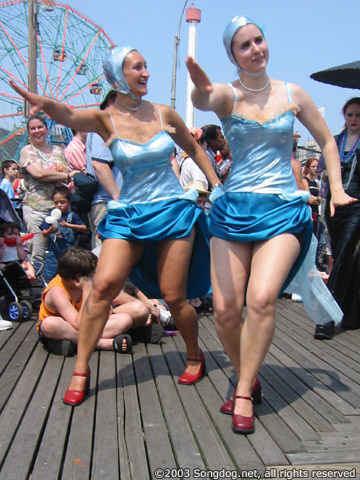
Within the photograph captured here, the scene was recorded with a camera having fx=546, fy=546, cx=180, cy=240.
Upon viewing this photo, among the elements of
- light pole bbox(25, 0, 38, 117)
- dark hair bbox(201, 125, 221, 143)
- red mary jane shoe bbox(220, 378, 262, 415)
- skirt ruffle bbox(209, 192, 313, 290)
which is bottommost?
red mary jane shoe bbox(220, 378, 262, 415)

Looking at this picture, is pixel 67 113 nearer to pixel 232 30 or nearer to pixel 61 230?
pixel 232 30

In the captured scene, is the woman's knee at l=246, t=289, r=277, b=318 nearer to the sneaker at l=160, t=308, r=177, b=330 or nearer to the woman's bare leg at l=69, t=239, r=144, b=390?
the woman's bare leg at l=69, t=239, r=144, b=390

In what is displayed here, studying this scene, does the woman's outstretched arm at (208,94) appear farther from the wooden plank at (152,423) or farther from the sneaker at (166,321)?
A: the sneaker at (166,321)

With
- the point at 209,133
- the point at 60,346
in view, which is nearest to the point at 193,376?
the point at 60,346

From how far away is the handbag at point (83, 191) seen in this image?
5.03 meters

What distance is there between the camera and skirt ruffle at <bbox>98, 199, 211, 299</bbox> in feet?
10.5

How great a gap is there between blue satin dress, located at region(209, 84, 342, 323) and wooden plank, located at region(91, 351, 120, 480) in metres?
1.16

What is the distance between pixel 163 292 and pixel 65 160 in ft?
11.5

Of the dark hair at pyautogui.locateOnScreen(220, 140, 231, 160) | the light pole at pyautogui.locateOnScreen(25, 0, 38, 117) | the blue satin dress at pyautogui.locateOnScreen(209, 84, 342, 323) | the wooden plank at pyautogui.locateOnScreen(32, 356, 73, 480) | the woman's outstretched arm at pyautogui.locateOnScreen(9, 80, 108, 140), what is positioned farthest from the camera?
the light pole at pyautogui.locateOnScreen(25, 0, 38, 117)

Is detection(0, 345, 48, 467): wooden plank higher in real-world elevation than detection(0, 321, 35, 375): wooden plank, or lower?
higher

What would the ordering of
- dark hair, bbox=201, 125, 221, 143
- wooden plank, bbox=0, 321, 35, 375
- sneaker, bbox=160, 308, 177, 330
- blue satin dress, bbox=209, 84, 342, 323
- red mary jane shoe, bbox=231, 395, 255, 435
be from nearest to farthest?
red mary jane shoe, bbox=231, 395, 255, 435, blue satin dress, bbox=209, 84, 342, 323, wooden plank, bbox=0, 321, 35, 375, sneaker, bbox=160, 308, 177, 330, dark hair, bbox=201, 125, 221, 143

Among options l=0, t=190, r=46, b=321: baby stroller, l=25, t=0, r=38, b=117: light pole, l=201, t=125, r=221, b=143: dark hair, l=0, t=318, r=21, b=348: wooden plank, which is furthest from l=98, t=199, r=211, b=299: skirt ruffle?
l=25, t=0, r=38, b=117: light pole

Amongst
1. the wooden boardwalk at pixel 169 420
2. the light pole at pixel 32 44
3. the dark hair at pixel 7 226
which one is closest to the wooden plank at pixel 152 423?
the wooden boardwalk at pixel 169 420

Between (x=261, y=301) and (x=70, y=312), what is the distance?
6.32 feet
